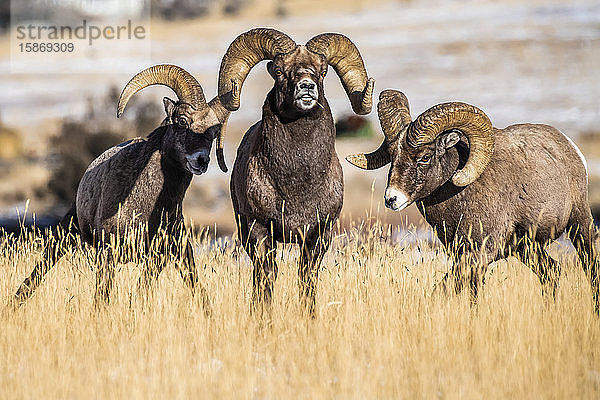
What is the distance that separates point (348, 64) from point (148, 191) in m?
2.55

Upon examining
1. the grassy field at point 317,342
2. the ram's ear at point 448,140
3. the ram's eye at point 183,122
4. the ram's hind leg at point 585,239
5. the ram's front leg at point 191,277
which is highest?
the ram's eye at point 183,122

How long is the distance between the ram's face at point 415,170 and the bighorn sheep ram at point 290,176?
614mm

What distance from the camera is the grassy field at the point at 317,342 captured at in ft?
21.8

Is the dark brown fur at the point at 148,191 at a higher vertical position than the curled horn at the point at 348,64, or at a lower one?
lower

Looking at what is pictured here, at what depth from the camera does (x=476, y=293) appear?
28.0 feet

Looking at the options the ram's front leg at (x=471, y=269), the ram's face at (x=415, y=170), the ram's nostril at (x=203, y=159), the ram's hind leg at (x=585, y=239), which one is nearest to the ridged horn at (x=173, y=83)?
the ram's nostril at (x=203, y=159)

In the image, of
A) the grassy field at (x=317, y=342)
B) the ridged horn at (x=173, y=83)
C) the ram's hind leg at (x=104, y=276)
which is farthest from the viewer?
the ridged horn at (x=173, y=83)

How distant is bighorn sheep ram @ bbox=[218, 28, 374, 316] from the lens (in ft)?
27.8

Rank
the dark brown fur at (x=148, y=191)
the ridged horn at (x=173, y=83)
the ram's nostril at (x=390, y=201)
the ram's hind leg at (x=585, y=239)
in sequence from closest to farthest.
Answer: the ram's nostril at (x=390, y=201) < the dark brown fur at (x=148, y=191) < the ridged horn at (x=173, y=83) < the ram's hind leg at (x=585, y=239)

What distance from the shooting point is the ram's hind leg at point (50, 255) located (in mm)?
9438

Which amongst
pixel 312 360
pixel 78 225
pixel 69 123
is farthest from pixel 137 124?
pixel 312 360

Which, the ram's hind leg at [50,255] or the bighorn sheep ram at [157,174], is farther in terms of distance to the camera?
the ram's hind leg at [50,255]

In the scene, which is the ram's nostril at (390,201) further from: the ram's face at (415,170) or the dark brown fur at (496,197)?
the dark brown fur at (496,197)

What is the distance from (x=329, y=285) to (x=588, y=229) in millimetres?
3180
